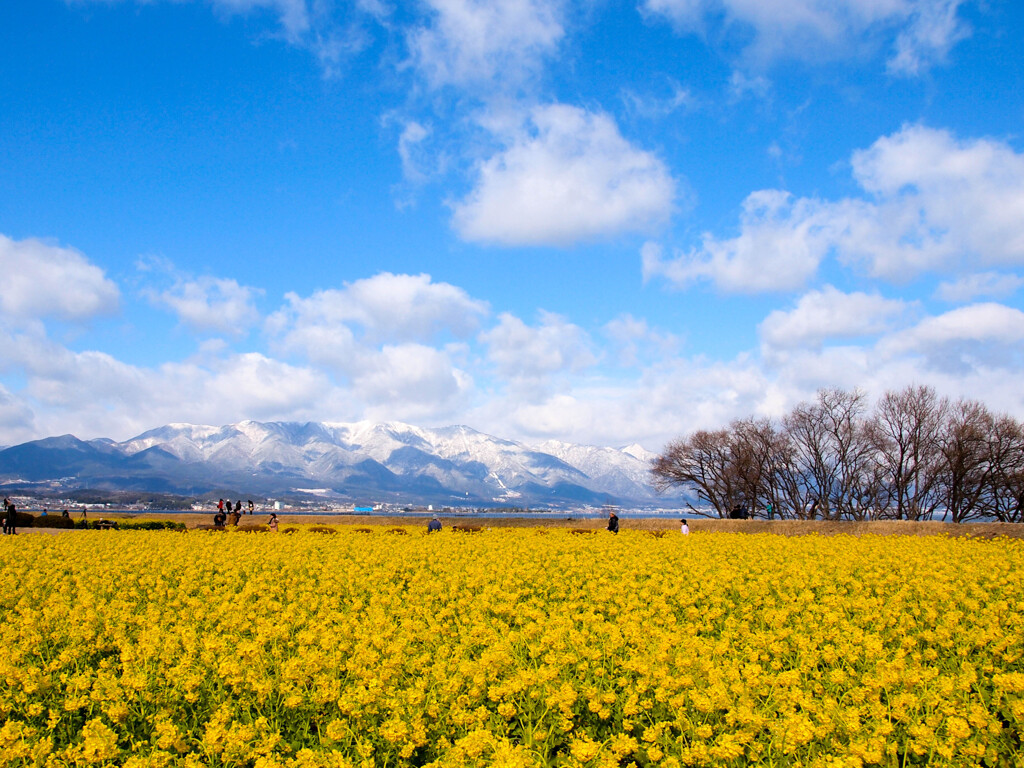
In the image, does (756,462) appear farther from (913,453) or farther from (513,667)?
(513,667)

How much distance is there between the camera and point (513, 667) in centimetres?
662

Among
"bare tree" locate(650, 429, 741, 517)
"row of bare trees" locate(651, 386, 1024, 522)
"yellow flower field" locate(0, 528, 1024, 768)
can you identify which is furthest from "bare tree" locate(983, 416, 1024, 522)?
"yellow flower field" locate(0, 528, 1024, 768)

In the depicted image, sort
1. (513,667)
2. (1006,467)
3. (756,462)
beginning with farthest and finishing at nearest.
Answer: (756,462), (1006,467), (513,667)

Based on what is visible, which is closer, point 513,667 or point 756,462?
point 513,667

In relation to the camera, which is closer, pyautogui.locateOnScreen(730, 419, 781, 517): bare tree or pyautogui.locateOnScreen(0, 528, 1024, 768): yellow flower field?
pyautogui.locateOnScreen(0, 528, 1024, 768): yellow flower field

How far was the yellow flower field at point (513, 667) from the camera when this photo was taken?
4.92 metres

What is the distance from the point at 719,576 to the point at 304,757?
27.7 ft

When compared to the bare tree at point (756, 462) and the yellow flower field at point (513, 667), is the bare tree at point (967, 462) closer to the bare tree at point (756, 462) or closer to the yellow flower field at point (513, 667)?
the bare tree at point (756, 462)

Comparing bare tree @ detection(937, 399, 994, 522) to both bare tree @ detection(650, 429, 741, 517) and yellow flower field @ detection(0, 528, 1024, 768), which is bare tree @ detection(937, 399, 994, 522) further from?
yellow flower field @ detection(0, 528, 1024, 768)

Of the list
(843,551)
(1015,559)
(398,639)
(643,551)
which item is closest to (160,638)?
(398,639)

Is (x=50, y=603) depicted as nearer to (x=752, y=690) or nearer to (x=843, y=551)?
(x=752, y=690)

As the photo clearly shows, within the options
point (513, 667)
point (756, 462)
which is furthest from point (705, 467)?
point (513, 667)

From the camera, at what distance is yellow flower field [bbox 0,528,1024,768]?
4922mm

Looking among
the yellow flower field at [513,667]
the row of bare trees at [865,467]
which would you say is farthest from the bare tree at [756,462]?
the yellow flower field at [513,667]
